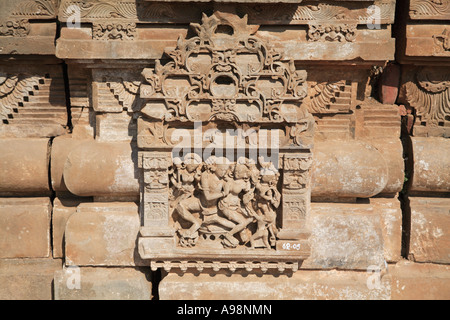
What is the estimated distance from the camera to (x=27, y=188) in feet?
12.9

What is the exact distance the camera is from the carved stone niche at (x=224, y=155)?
348cm

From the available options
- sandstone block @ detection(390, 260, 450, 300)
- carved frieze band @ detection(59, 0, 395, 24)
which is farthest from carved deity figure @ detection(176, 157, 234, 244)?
sandstone block @ detection(390, 260, 450, 300)

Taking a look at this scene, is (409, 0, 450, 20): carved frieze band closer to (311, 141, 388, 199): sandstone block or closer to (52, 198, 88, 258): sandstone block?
(311, 141, 388, 199): sandstone block

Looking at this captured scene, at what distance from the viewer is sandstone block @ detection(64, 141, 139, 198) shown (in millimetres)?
3678

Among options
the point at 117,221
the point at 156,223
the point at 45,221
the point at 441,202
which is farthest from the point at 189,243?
the point at 441,202

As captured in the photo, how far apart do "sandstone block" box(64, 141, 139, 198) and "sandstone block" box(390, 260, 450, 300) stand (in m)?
2.27

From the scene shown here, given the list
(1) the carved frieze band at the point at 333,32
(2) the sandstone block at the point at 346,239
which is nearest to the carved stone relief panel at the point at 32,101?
(1) the carved frieze band at the point at 333,32

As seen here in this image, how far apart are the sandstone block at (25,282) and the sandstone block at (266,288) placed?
99 cm

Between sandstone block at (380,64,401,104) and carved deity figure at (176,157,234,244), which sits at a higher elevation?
sandstone block at (380,64,401,104)

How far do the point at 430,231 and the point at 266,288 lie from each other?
1.45 metres

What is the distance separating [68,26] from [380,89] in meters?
2.58

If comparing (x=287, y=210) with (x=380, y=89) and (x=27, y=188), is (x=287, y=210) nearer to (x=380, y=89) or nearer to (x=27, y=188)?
(x=380, y=89)

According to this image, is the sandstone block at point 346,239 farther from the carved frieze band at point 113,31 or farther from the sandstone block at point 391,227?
the carved frieze band at point 113,31

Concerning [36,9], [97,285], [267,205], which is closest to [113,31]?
[36,9]
